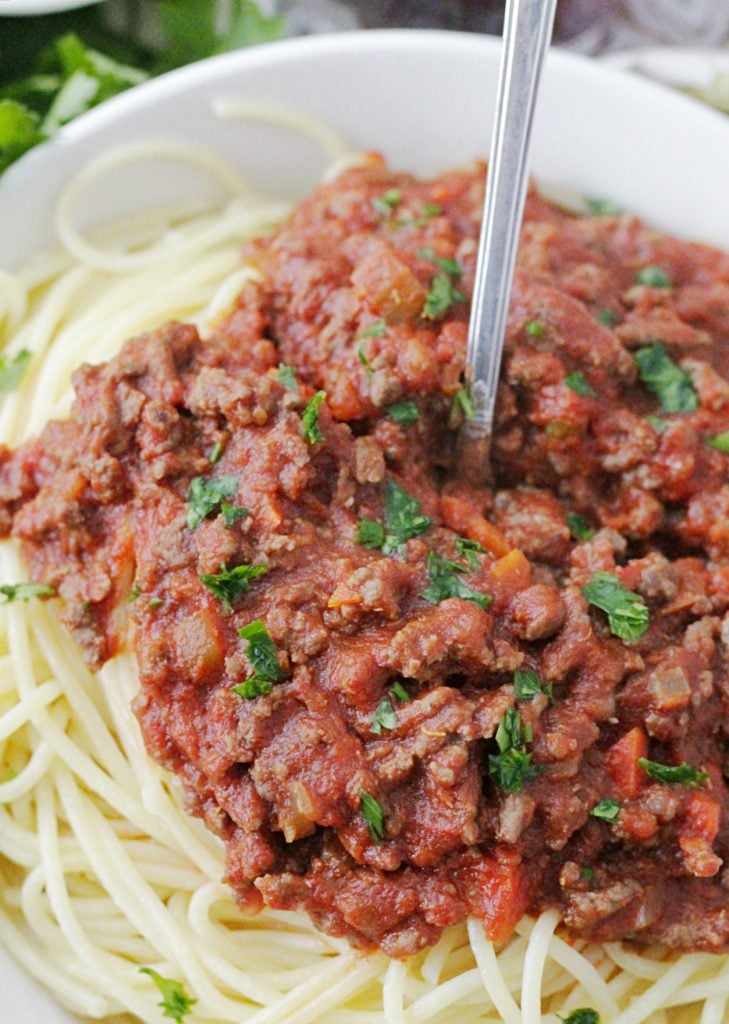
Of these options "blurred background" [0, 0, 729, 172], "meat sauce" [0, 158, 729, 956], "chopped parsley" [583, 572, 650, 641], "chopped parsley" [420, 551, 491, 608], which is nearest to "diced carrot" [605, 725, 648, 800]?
"meat sauce" [0, 158, 729, 956]

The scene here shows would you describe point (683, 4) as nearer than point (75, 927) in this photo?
No

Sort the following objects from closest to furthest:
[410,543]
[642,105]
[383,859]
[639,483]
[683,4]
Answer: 1. [383,859]
2. [410,543]
3. [639,483]
4. [642,105]
5. [683,4]

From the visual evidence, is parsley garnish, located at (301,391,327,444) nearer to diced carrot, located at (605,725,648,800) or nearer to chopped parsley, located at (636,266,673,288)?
diced carrot, located at (605,725,648,800)

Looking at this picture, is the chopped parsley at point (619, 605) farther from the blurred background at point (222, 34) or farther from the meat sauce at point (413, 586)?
the blurred background at point (222, 34)

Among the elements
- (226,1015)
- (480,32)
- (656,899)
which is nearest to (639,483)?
(656,899)

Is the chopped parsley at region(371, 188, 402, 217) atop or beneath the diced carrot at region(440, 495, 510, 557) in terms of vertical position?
atop

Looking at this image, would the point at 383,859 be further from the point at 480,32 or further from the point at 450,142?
the point at 480,32
